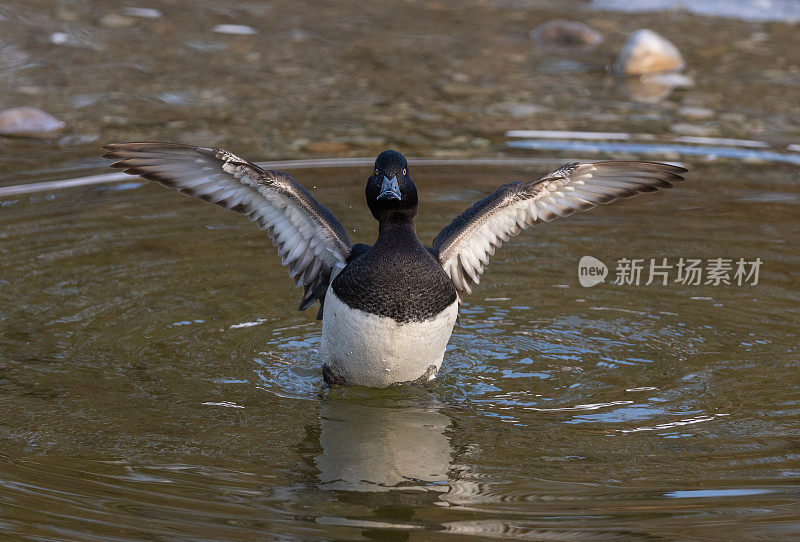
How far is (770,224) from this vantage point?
8.89 metres

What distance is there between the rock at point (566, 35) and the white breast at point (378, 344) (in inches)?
363

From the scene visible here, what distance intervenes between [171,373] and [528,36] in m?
9.84

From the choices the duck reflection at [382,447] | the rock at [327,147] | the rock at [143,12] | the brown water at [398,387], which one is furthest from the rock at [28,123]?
the duck reflection at [382,447]

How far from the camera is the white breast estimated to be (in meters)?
6.07

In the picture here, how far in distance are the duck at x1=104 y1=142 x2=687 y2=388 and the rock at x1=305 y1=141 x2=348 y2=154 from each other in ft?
Answer: 12.8

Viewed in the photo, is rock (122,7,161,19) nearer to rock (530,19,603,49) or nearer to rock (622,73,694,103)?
rock (530,19,603,49)

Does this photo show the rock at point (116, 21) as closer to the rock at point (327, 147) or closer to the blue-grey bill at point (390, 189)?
the rock at point (327, 147)

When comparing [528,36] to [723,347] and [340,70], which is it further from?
[723,347]

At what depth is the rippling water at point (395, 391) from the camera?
4922 mm

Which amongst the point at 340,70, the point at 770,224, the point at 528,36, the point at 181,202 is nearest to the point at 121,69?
the point at 340,70

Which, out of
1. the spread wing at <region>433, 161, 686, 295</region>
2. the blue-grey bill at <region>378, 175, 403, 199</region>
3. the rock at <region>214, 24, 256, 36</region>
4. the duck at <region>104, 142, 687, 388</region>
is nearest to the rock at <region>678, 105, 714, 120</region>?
the spread wing at <region>433, 161, 686, 295</region>

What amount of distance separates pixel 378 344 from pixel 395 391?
0.53 meters

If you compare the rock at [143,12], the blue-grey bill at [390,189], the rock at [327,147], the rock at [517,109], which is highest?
the rock at [143,12]

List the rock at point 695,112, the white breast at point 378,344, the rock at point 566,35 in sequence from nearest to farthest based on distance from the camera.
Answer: the white breast at point 378,344
the rock at point 695,112
the rock at point 566,35
